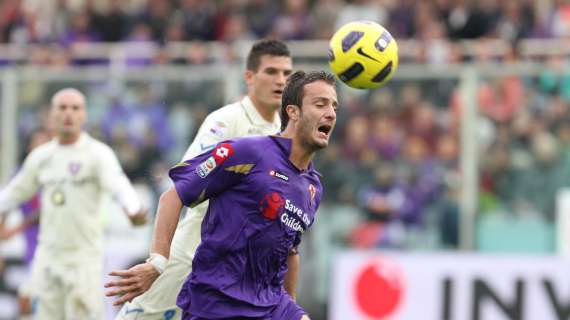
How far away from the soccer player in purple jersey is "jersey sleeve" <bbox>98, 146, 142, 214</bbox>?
307cm

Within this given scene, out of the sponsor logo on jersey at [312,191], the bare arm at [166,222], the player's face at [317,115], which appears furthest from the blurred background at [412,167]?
the bare arm at [166,222]

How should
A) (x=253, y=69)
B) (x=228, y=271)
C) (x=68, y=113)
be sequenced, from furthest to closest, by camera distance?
(x=68, y=113) → (x=253, y=69) → (x=228, y=271)

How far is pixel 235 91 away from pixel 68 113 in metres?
5.32

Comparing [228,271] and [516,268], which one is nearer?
[228,271]

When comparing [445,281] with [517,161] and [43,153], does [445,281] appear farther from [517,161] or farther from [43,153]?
[43,153]

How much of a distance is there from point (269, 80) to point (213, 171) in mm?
2201

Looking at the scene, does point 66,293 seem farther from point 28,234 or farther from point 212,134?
point 212,134

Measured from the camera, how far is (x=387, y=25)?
739 inches

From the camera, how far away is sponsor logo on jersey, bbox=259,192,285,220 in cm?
724

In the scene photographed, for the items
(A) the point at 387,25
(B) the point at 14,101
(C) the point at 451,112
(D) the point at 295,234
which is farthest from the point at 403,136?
(D) the point at 295,234

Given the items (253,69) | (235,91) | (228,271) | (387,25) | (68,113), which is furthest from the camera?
(387,25)

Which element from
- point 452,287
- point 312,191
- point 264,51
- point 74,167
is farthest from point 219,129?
point 452,287

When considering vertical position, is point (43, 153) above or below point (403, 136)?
below

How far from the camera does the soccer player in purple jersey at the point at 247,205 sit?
715 centimetres
